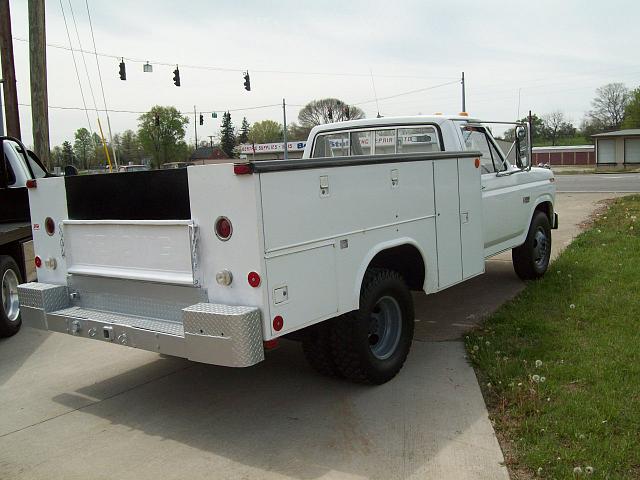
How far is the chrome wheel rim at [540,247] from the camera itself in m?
7.98

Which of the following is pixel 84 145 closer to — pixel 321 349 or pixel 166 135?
pixel 166 135

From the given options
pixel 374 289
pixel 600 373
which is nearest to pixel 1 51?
pixel 374 289

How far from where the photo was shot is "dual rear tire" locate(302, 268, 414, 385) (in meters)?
4.50

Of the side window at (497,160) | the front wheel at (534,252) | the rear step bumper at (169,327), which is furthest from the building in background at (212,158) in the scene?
the front wheel at (534,252)

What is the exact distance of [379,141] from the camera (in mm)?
6832

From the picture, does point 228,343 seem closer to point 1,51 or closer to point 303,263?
point 303,263

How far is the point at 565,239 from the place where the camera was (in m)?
11.4

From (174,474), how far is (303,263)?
144 centimetres

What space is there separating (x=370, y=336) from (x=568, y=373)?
150 cm

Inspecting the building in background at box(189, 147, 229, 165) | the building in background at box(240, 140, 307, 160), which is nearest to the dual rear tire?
the building in background at box(189, 147, 229, 165)

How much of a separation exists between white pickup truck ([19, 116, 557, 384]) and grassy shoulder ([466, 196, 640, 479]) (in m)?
0.75

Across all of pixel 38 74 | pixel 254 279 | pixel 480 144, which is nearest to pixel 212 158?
pixel 38 74

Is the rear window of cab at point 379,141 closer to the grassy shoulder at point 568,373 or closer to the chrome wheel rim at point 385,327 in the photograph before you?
the grassy shoulder at point 568,373

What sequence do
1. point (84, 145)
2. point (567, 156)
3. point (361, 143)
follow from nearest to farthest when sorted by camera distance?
point (361, 143)
point (567, 156)
point (84, 145)
